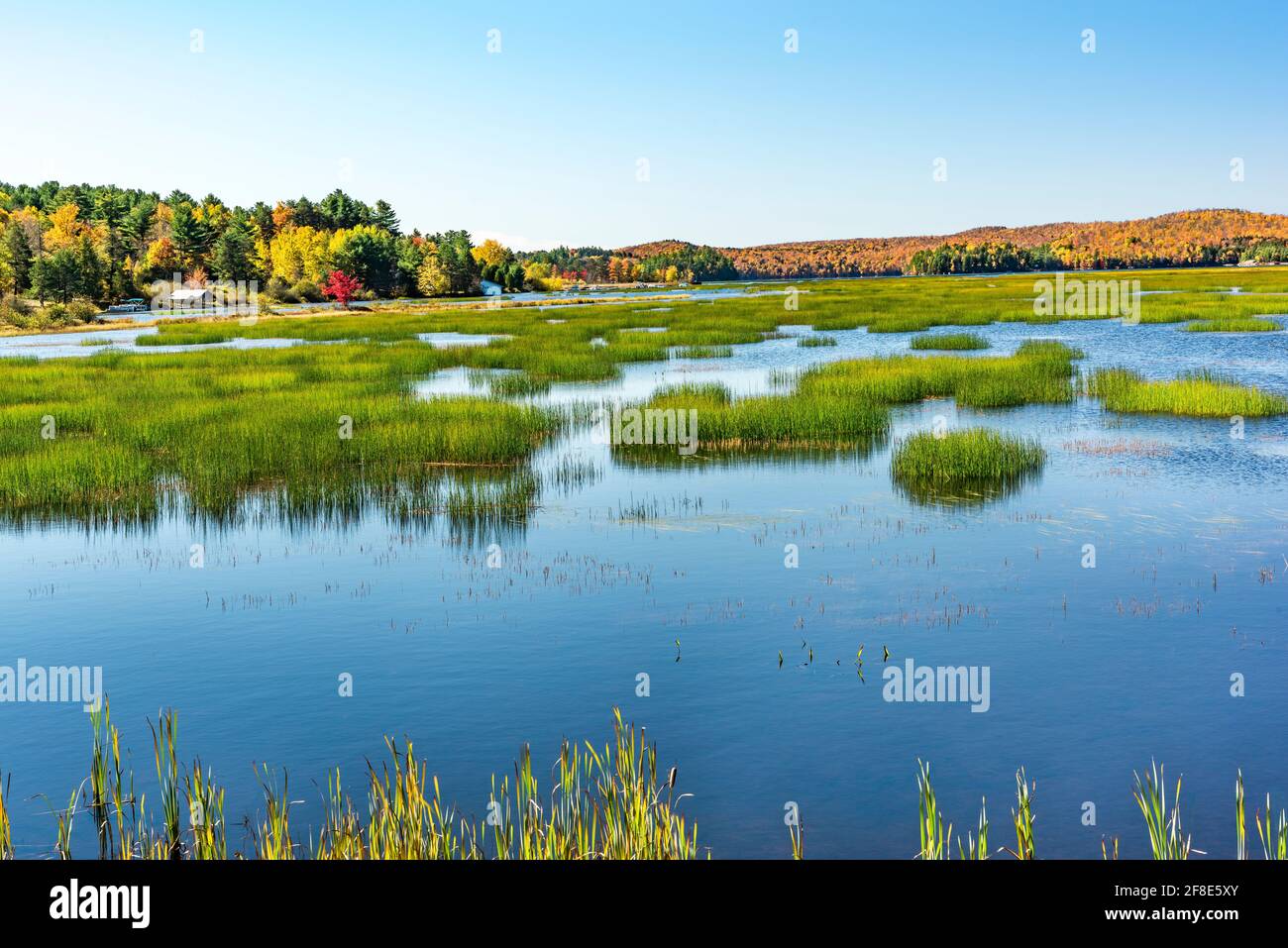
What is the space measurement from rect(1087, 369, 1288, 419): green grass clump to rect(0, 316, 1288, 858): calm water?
307 inches

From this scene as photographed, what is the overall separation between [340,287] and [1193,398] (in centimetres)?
10891

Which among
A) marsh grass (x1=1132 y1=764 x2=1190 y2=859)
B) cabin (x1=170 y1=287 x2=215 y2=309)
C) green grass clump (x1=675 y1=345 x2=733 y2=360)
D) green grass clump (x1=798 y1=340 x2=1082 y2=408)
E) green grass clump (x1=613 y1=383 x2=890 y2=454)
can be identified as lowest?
marsh grass (x1=1132 y1=764 x2=1190 y2=859)

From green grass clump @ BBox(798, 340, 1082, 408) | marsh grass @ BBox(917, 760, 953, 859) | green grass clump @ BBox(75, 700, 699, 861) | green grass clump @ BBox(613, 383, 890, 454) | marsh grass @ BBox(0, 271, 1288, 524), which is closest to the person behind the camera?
marsh grass @ BBox(917, 760, 953, 859)

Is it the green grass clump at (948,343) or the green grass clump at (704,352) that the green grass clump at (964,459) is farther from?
the green grass clump at (704,352)

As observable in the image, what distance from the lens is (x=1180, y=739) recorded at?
38.1 feet

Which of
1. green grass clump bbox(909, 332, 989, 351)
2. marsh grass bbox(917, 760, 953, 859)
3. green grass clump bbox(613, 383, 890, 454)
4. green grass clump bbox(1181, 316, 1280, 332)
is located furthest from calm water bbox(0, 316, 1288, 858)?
green grass clump bbox(1181, 316, 1280, 332)

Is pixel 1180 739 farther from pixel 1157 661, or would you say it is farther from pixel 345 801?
pixel 345 801

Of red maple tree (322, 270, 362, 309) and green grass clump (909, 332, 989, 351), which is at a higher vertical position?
red maple tree (322, 270, 362, 309)

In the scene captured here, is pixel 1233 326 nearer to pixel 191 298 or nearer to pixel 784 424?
pixel 784 424

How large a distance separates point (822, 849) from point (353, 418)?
2422cm

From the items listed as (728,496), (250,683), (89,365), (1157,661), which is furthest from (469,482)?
(89,365)

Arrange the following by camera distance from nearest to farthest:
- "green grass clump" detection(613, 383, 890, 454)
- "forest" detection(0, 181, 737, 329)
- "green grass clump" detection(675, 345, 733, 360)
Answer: "green grass clump" detection(613, 383, 890, 454)
"green grass clump" detection(675, 345, 733, 360)
"forest" detection(0, 181, 737, 329)

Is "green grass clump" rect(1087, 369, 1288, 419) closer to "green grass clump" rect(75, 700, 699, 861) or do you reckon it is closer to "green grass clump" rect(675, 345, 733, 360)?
"green grass clump" rect(675, 345, 733, 360)

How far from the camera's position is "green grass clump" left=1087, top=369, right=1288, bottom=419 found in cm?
3222
